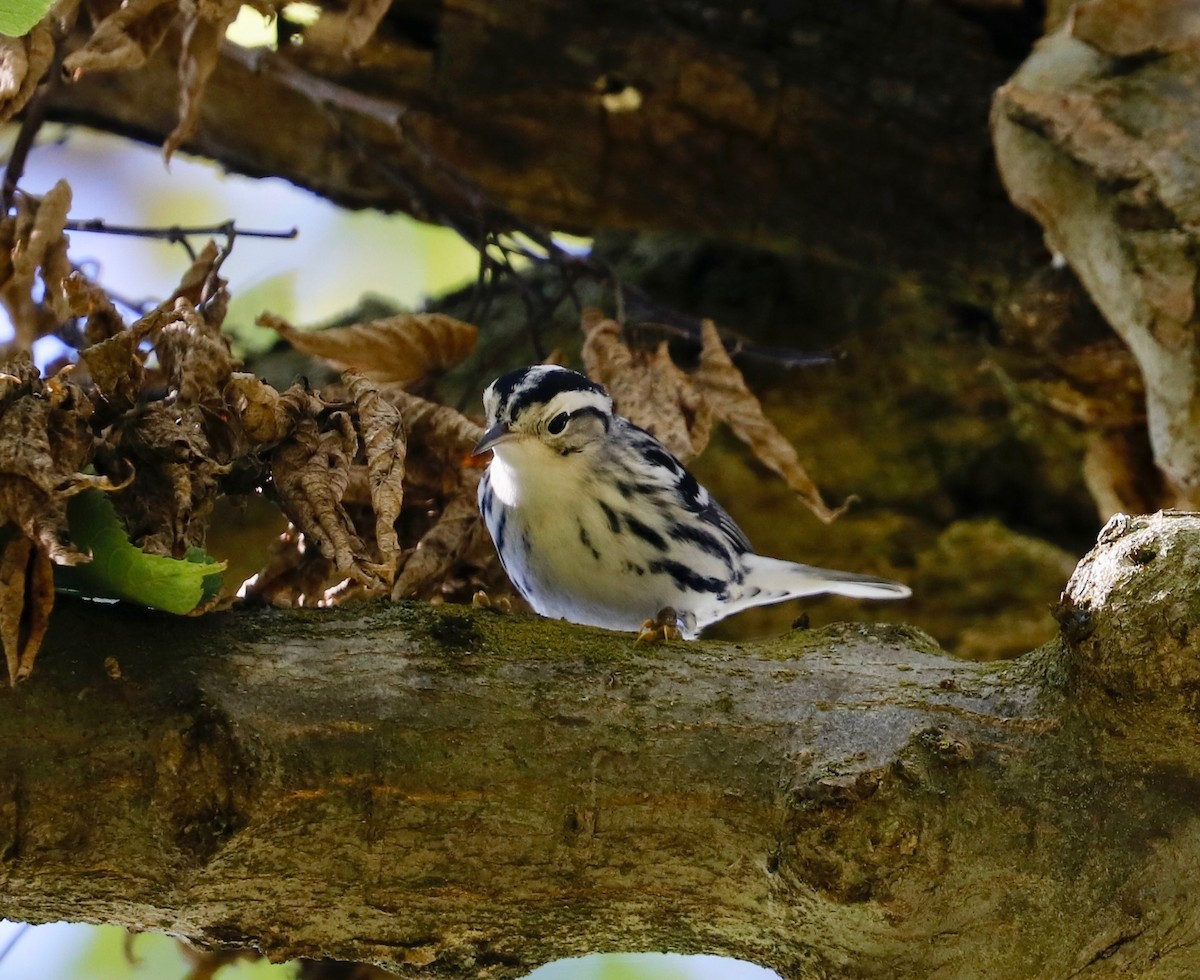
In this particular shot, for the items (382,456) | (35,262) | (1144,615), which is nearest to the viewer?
(1144,615)

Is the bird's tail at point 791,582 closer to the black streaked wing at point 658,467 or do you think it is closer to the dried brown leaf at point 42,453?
the black streaked wing at point 658,467

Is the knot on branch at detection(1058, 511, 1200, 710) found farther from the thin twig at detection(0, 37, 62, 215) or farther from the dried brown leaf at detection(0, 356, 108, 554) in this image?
the thin twig at detection(0, 37, 62, 215)

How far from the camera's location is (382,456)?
2.25 metres

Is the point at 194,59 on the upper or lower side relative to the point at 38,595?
upper

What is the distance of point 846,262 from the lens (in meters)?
4.24

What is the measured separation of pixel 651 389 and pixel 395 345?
0.61 m

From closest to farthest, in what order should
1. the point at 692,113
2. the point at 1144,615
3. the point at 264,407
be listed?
the point at 1144,615
the point at 264,407
the point at 692,113

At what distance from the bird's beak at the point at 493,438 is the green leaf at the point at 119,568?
3.23 feet

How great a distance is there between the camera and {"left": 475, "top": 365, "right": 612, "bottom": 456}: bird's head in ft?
10.3

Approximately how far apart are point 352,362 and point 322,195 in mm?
1528

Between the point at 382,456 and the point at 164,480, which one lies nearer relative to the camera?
the point at 164,480

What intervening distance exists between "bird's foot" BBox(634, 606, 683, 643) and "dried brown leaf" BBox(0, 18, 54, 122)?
1463 millimetres

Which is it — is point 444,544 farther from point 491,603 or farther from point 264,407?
point 264,407

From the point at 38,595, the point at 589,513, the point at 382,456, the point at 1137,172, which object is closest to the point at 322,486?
the point at 382,456
